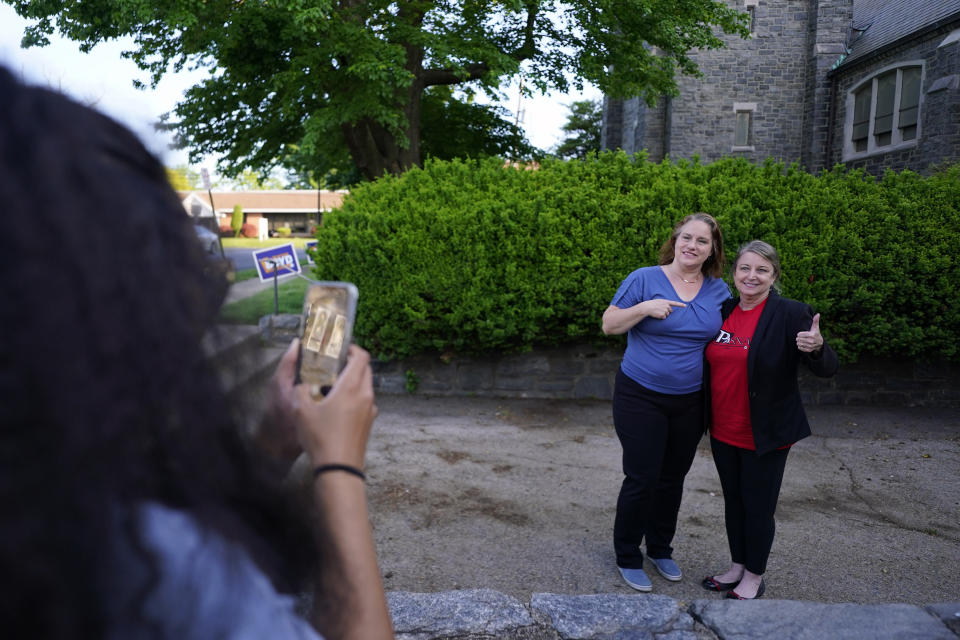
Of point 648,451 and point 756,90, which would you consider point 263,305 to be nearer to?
point 648,451

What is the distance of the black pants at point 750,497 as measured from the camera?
348 cm

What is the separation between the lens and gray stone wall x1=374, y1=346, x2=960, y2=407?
309 inches

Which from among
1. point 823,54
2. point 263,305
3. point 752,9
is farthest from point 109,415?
point 752,9

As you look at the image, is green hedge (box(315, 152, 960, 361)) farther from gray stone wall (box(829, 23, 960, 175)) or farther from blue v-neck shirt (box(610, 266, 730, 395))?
gray stone wall (box(829, 23, 960, 175))

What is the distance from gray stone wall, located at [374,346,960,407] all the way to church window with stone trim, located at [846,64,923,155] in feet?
48.9

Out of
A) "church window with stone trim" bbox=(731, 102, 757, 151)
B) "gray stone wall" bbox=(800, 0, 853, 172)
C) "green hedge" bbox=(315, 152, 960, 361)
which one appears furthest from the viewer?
"church window with stone trim" bbox=(731, 102, 757, 151)

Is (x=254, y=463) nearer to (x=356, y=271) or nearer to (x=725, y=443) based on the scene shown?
(x=725, y=443)

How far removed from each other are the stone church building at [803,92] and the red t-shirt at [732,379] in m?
20.3

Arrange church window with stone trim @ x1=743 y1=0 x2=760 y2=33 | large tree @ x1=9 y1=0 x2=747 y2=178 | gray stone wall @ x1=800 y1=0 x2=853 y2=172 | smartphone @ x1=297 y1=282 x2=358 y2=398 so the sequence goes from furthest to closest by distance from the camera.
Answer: church window with stone trim @ x1=743 y1=0 x2=760 y2=33 < gray stone wall @ x1=800 y1=0 x2=853 y2=172 < large tree @ x1=9 y1=0 x2=747 y2=178 < smartphone @ x1=297 y1=282 x2=358 y2=398

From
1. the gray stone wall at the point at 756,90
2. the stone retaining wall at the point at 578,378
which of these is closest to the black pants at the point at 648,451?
the stone retaining wall at the point at 578,378

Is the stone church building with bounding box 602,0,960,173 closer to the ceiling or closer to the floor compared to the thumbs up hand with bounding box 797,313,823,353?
closer to the ceiling

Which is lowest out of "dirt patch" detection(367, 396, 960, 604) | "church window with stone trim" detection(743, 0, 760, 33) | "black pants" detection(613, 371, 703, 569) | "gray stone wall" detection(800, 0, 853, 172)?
"dirt patch" detection(367, 396, 960, 604)

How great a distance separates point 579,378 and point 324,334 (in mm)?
6918

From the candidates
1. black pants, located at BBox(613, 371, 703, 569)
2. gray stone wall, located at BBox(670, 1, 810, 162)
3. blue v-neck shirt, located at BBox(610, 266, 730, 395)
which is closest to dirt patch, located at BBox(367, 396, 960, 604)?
black pants, located at BBox(613, 371, 703, 569)
